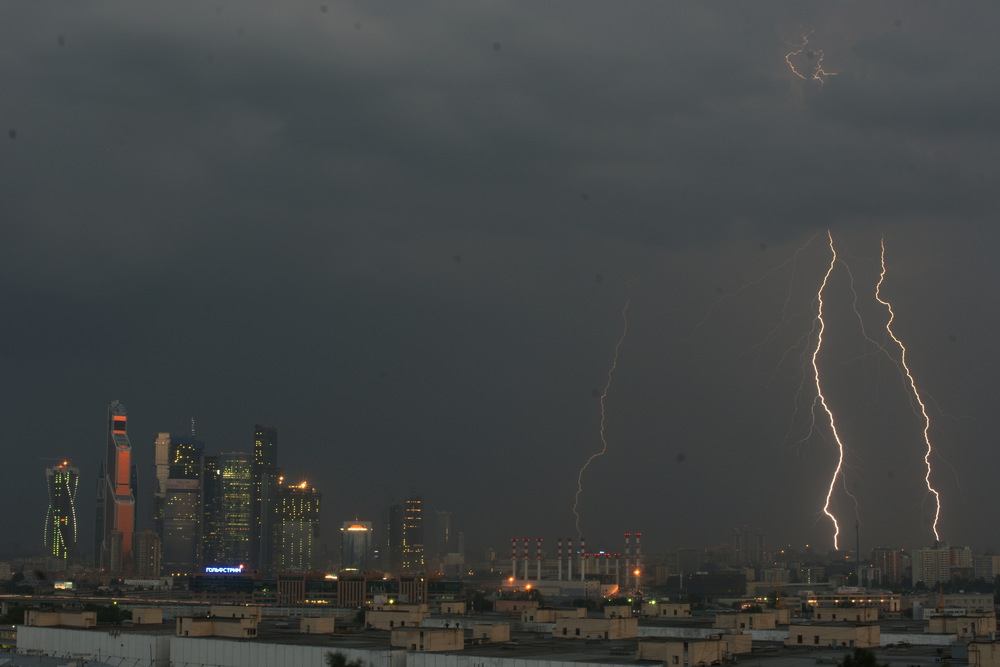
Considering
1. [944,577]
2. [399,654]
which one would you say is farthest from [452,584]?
[399,654]

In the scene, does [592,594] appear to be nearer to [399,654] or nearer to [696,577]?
[696,577]

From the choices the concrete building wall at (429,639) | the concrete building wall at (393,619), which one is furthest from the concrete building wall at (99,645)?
the concrete building wall at (393,619)

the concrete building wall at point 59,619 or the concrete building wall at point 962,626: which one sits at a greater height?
the concrete building wall at point 59,619

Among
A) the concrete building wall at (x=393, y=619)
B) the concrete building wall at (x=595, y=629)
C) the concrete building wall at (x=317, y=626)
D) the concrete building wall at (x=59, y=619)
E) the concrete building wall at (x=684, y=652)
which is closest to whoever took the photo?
the concrete building wall at (x=684, y=652)

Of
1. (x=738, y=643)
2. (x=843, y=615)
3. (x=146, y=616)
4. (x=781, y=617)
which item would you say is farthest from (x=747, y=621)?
(x=146, y=616)

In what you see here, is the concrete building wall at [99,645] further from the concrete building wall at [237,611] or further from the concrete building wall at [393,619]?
the concrete building wall at [393,619]

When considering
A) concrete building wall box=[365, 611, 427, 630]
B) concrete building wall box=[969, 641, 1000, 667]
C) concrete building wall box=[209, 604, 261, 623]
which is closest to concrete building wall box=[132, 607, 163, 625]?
concrete building wall box=[209, 604, 261, 623]

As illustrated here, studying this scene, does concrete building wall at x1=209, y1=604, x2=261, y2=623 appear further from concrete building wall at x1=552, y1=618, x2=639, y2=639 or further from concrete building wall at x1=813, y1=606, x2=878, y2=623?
concrete building wall at x1=813, y1=606, x2=878, y2=623

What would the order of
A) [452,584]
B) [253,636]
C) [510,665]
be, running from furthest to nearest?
1. [452,584]
2. [253,636]
3. [510,665]
